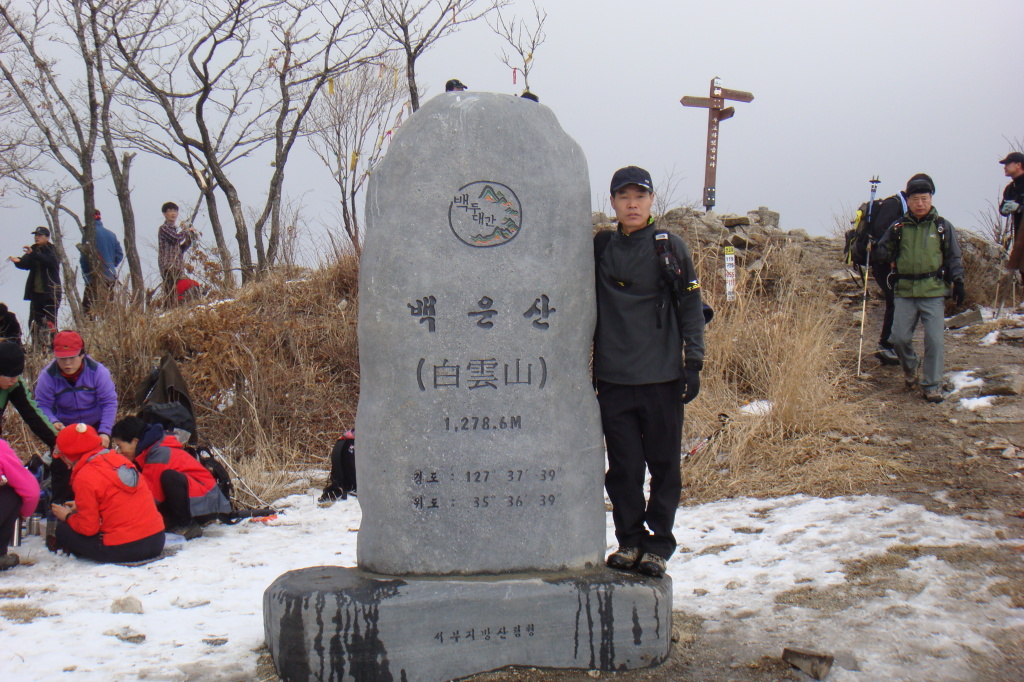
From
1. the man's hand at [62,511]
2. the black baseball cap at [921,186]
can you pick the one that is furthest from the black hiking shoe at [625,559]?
the black baseball cap at [921,186]

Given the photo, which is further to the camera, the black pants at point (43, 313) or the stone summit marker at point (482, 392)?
the black pants at point (43, 313)

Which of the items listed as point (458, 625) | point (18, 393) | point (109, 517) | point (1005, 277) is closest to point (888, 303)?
point (1005, 277)

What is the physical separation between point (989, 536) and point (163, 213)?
29.9 feet

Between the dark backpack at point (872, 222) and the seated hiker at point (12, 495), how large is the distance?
22.9 ft

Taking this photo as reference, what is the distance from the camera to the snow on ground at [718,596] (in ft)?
10.8

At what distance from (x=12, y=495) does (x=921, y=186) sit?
22.4 ft

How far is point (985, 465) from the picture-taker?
5641 millimetres

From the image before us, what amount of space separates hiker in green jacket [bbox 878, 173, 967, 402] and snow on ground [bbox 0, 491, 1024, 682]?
2.33m

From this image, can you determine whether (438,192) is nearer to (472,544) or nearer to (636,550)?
(472,544)

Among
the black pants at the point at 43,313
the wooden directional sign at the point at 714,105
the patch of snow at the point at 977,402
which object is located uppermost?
the wooden directional sign at the point at 714,105

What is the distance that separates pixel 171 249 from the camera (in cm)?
962

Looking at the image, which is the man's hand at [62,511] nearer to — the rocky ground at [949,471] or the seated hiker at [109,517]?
the seated hiker at [109,517]

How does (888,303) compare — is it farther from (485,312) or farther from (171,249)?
(171,249)

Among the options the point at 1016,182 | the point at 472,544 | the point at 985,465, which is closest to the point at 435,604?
the point at 472,544
